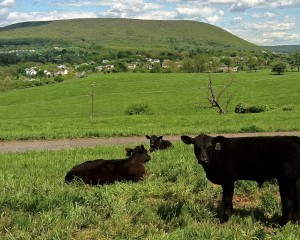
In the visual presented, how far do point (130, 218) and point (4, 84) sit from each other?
15181 cm

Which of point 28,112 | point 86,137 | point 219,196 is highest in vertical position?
point 219,196

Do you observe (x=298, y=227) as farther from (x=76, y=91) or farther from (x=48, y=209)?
(x=76, y=91)

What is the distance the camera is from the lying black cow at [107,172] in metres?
10.5

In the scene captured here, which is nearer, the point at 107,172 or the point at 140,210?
the point at 140,210

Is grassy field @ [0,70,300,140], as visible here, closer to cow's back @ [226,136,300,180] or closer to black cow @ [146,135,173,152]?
black cow @ [146,135,173,152]

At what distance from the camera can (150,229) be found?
695cm

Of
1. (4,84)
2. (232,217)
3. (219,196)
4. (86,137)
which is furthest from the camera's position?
(4,84)

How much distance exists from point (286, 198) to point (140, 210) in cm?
278

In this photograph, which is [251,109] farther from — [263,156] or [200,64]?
[200,64]

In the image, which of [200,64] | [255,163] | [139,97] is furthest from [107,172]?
[200,64]

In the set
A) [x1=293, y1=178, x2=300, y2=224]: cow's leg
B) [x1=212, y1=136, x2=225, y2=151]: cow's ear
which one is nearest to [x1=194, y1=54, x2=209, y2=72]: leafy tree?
[x1=212, y1=136, x2=225, y2=151]: cow's ear

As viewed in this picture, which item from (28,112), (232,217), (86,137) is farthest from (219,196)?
(28,112)

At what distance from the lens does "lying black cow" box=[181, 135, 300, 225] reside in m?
7.00

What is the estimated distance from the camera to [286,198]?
7.02 m
